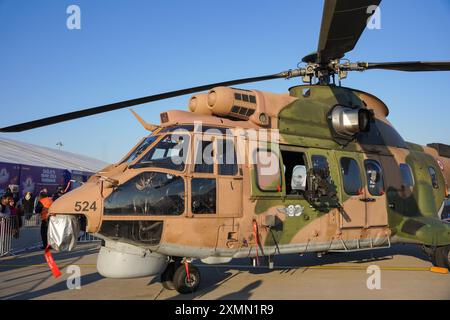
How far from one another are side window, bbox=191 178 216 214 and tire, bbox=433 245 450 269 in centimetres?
545

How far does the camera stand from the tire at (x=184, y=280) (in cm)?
639

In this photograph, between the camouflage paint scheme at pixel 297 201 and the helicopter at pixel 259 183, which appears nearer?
the helicopter at pixel 259 183

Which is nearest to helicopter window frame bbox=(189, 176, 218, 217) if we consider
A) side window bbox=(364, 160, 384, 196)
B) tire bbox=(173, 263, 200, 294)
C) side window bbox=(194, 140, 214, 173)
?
side window bbox=(194, 140, 214, 173)

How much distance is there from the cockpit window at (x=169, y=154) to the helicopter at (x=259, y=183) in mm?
17

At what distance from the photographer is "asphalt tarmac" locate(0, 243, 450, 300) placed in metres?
6.52

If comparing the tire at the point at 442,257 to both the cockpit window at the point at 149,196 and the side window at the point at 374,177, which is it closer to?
the side window at the point at 374,177

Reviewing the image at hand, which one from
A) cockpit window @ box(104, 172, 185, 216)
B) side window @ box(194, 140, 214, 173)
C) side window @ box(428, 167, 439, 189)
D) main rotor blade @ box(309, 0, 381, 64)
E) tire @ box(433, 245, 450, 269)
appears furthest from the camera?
side window @ box(428, 167, 439, 189)

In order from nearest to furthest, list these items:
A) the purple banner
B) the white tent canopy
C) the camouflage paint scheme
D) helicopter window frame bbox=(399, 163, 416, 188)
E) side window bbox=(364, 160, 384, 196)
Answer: the camouflage paint scheme → side window bbox=(364, 160, 384, 196) → helicopter window frame bbox=(399, 163, 416, 188) → the purple banner → the white tent canopy

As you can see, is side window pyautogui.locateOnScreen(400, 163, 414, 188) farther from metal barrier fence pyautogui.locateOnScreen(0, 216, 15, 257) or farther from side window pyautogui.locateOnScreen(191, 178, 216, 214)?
metal barrier fence pyautogui.locateOnScreen(0, 216, 15, 257)

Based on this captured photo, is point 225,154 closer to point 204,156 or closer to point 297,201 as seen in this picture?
point 204,156

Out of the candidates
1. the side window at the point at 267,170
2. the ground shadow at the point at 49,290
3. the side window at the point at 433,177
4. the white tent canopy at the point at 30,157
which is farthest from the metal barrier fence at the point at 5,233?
the white tent canopy at the point at 30,157
